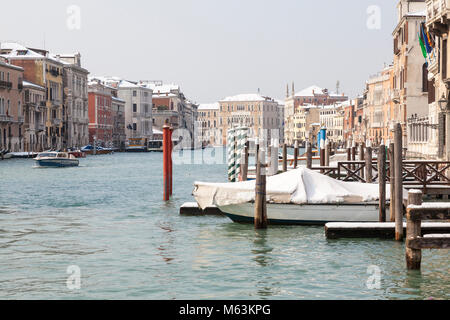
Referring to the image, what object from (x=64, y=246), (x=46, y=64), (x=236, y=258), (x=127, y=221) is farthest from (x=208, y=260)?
(x=46, y=64)

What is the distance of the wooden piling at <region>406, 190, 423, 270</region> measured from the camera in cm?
954

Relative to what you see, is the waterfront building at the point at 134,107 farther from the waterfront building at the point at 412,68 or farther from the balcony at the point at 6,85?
the waterfront building at the point at 412,68

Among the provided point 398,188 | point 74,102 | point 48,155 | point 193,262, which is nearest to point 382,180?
point 398,188

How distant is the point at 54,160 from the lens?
4603cm

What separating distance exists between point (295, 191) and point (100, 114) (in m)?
82.8

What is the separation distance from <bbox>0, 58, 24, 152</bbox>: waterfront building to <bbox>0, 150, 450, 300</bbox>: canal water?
46043mm

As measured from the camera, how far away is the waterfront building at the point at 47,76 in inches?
2847

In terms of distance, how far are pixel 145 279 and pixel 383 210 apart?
576 centimetres

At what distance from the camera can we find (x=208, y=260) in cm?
1191

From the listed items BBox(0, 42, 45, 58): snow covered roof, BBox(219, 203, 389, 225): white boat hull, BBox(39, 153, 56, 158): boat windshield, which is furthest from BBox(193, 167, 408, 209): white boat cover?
BBox(0, 42, 45, 58): snow covered roof

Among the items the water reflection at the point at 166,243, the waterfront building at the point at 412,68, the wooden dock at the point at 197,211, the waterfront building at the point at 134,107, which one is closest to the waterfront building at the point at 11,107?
the waterfront building at the point at 412,68

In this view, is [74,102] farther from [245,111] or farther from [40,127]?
[245,111]

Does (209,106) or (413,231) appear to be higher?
(209,106)
